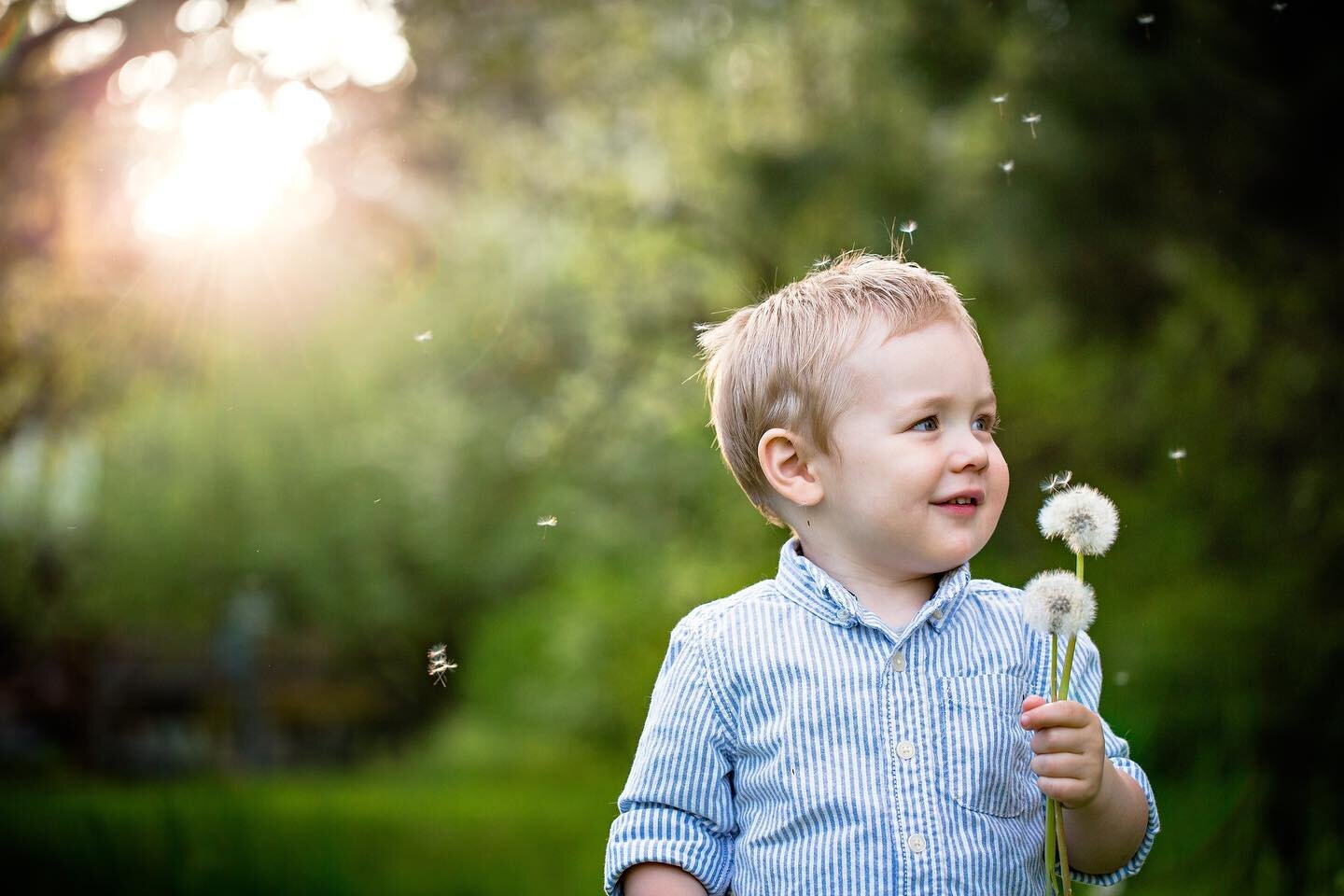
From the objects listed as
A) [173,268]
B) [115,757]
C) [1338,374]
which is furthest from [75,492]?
[1338,374]

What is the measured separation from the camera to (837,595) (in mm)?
1537

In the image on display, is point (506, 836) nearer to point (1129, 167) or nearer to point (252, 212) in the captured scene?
point (252, 212)

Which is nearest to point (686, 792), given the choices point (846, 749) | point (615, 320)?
point (846, 749)

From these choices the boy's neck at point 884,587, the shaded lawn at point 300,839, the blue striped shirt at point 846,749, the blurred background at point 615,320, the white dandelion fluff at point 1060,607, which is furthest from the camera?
the shaded lawn at point 300,839

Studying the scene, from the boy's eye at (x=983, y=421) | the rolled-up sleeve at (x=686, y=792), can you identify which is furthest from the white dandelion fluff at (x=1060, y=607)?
the rolled-up sleeve at (x=686, y=792)

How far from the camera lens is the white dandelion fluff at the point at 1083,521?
1.33m

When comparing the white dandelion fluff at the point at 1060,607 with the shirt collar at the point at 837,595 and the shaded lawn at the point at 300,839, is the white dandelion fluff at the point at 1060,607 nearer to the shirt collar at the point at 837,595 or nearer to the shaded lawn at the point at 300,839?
the shirt collar at the point at 837,595

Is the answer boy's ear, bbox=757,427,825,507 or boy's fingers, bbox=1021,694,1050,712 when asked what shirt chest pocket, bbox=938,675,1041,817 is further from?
boy's ear, bbox=757,427,825,507

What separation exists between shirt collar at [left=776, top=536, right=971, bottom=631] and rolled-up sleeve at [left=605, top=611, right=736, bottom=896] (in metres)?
0.14

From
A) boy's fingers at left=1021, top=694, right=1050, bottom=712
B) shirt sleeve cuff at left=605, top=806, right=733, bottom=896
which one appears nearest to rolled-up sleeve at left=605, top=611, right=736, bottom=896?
shirt sleeve cuff at left=605, top=806, right=733, bottom=896

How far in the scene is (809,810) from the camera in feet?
4.80

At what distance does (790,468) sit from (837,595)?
185mm

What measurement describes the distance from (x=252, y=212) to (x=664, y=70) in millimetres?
2581

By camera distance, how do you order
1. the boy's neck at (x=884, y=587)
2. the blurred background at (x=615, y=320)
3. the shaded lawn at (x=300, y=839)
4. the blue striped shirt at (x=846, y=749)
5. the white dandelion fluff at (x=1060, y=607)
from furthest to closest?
the shaded lawn at (x=300, y=839) → the blurred background at (x=615, y=320) → the boy's neck at (x=884, y=587) → the blue striped shirt at (x=846, y=749) → the white dandelion fluff at (x=1060, y=607)
